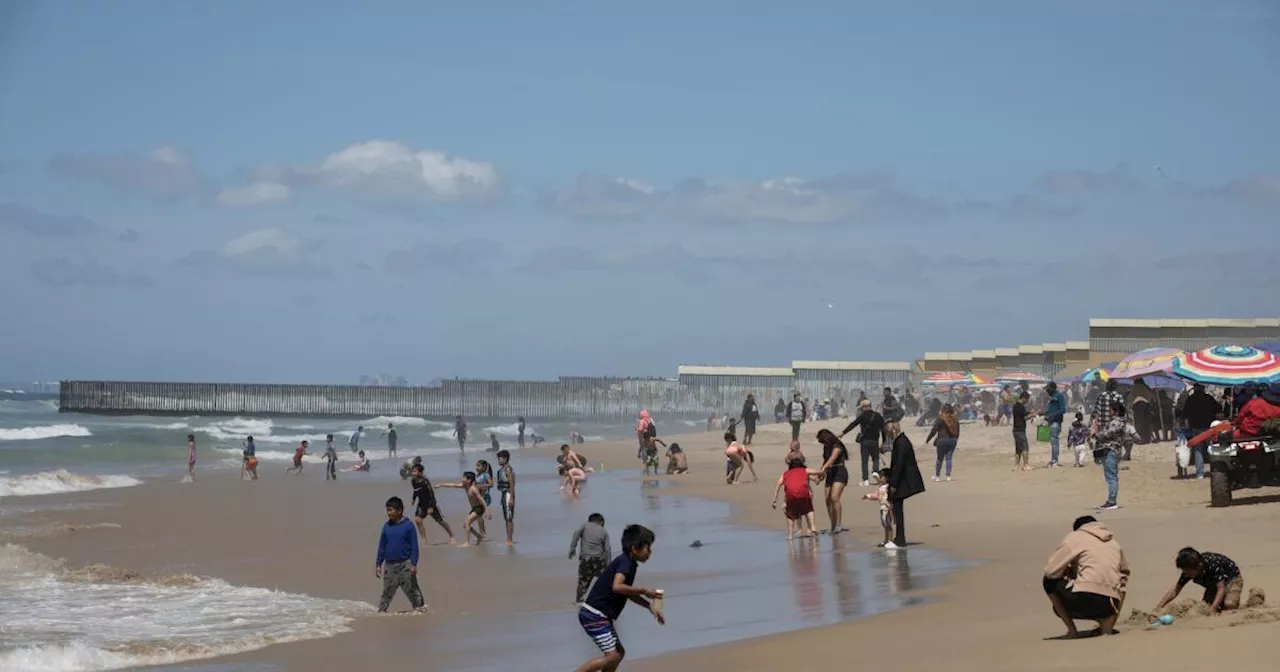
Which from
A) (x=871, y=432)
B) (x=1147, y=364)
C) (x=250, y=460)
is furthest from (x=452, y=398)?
(x=871, y=432)

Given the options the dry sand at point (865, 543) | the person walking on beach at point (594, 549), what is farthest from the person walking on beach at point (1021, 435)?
the person walking on beach at point (594, 549)

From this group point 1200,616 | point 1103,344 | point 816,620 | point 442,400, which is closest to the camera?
point 1200,616

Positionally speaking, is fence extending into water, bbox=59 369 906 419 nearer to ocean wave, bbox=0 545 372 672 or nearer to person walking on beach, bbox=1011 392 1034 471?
person walking on beach, bbox=1011 392 1034 471

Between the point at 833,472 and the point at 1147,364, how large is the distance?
11575mm

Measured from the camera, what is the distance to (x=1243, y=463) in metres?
16.4

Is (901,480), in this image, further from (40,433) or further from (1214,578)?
(40,433)

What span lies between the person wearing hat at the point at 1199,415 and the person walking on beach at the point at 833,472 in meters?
5.18

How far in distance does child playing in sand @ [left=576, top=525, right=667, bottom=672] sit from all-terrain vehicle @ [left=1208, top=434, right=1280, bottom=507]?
400 inches

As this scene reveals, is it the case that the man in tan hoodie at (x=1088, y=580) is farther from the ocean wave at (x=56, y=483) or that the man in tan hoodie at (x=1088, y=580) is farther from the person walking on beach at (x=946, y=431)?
the ocean wave at (x=56, y=483)

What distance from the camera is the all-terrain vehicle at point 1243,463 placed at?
16234 mm

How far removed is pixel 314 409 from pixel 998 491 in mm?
70751

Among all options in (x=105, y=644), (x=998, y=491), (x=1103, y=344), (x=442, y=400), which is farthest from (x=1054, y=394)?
(x=442, y=400)

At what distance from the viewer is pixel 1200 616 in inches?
370

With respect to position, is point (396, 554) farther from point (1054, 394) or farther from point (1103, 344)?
point (1103, 344)
